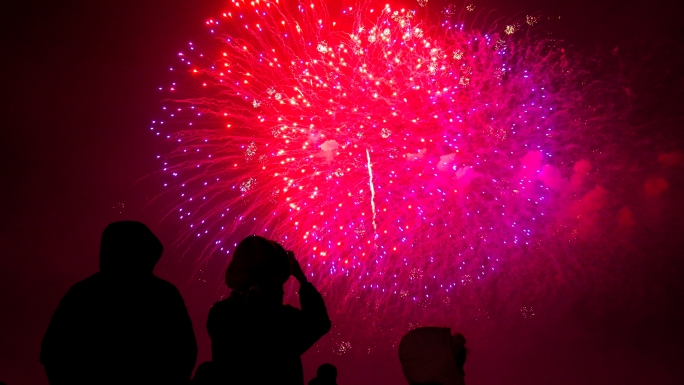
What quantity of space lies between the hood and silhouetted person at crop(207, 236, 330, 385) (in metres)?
0.34

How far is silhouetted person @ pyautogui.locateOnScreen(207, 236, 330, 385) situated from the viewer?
215 centimetres

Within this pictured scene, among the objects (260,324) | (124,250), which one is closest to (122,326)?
(124,250)

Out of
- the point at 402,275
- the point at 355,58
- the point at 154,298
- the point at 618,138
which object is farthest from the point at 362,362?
the point at 154,298

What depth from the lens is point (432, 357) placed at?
2.23 meters


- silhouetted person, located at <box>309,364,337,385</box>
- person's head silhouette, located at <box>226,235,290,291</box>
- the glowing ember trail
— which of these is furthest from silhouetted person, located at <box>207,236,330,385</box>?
the glowing ember trail

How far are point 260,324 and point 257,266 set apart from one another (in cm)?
22

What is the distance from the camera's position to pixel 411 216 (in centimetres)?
876

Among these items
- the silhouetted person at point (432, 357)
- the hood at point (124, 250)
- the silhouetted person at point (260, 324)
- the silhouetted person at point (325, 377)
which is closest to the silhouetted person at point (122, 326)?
the hood at point (124, 250)

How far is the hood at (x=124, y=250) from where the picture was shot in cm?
210

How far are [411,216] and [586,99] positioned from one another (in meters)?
3.60

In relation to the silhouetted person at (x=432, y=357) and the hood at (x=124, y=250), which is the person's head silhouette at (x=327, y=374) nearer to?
the silhouetted person at (x=432, y=357)

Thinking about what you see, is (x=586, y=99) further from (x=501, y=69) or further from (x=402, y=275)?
(x=402, y=275)

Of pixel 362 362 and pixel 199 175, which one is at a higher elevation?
pixel 199 175

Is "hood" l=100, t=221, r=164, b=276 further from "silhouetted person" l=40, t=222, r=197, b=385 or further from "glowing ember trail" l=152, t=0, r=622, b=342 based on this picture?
"glowing ember trail" l=152, t=0, r=622, b=342
